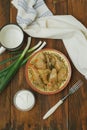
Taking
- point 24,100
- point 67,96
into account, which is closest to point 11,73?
point 24,100

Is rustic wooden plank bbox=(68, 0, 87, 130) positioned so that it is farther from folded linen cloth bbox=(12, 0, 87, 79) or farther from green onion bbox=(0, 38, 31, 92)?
green onion bbox=(0, 38, 31, 92)

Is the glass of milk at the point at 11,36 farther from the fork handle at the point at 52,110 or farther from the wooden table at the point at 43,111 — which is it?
the fork handle at the point at 52,110

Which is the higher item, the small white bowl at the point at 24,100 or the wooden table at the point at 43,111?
the small white bowl at the point at 24,100

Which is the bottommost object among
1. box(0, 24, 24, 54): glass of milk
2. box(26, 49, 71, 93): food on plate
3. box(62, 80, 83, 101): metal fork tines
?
box(62, 80, 83, 101): metal fork tines

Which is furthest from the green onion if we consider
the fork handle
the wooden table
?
the fork handle

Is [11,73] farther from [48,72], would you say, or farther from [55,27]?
[55,27]

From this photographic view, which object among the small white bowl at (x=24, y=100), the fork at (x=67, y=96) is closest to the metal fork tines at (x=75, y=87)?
the fork at (x=67, y=96)

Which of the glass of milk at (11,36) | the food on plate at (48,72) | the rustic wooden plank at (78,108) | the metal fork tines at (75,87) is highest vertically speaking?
the glass of milk at (11,36)
